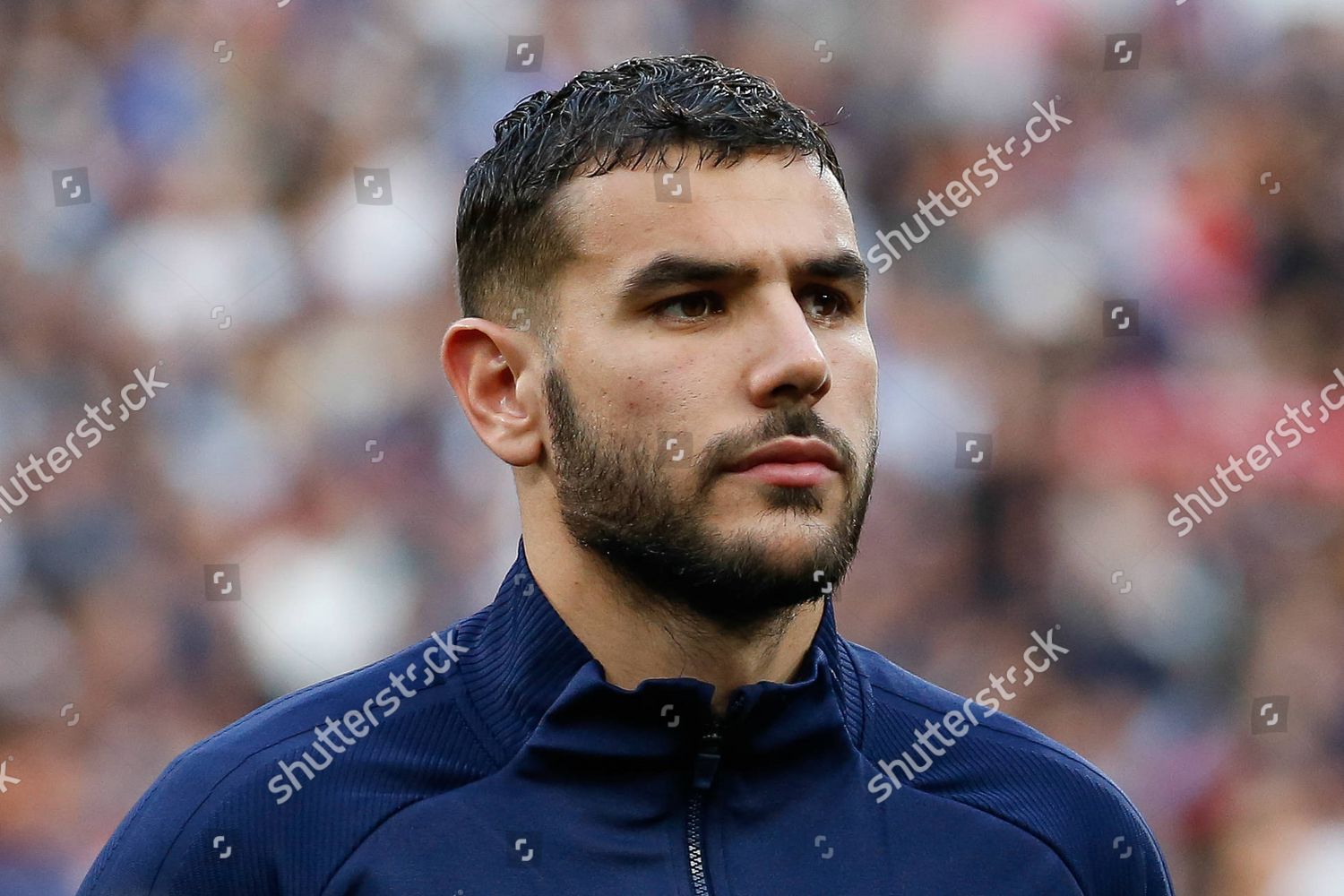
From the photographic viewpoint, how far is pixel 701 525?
72.7 inches

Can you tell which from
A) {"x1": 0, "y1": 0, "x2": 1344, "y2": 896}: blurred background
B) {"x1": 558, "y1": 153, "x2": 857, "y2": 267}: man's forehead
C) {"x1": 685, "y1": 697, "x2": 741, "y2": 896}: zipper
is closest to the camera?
{"x1": 685, "y1": 697, "x2": 741, "y2": 896}: zipper

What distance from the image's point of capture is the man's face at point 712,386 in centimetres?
183

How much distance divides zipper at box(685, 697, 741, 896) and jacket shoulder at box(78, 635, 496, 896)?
0.24 metres

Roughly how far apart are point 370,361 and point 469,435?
345 mm

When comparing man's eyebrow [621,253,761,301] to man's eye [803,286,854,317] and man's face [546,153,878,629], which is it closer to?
man's face [546,153,878,629]

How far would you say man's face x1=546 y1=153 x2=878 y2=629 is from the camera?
1831 millimetres

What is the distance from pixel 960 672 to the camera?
455 centimetres

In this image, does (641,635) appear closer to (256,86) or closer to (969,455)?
(969,455)

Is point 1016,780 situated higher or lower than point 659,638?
lower

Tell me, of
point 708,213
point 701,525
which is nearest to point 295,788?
point 701,525

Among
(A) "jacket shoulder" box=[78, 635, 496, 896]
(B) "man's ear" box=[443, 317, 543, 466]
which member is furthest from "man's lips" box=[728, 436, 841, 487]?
(A) "jacket shoulder" box=[78, 635, 496, 896]

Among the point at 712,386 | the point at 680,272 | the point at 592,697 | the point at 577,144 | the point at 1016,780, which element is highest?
the point at 577,144

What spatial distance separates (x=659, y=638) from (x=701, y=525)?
169mm

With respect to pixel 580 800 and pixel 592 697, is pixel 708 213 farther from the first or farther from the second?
pixel 580 800
